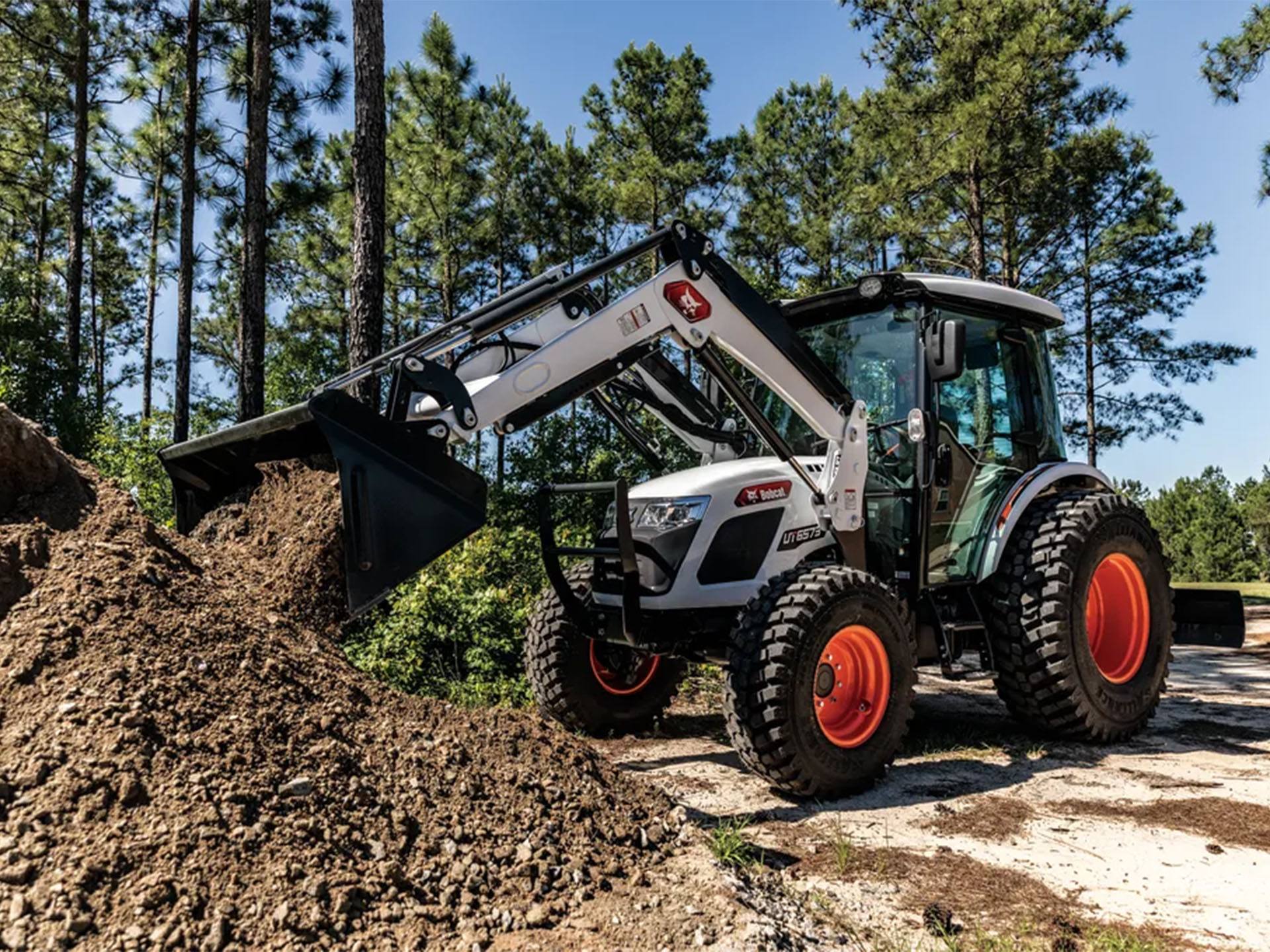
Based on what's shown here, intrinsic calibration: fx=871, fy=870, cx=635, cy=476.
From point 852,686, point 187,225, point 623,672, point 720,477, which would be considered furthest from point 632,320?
point 187,225

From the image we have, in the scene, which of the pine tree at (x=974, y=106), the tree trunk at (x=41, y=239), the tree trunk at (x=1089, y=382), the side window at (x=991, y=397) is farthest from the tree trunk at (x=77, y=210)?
the tree trunk at (x=1089, y=382)

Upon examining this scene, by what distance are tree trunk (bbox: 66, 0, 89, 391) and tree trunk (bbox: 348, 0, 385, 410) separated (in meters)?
11.9

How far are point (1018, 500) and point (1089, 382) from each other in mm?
16328

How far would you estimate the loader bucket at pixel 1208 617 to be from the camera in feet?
17.9

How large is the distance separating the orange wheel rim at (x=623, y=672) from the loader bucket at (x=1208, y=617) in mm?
3326

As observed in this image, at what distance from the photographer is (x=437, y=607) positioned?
19.8 feet

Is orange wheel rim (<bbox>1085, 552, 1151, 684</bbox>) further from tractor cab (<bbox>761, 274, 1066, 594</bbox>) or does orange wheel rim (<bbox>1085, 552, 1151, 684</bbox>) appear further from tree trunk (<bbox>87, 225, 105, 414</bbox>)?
tree trunk (<bbox>87, 225, 105, 414</bbox>)

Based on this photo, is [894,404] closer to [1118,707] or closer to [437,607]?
[1118,707]

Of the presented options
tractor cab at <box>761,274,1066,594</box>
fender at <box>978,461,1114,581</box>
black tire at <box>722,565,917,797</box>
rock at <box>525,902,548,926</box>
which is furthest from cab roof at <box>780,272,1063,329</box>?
rock at <box>525,902,548,926</box>

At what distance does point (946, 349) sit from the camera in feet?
Answer: 14.1

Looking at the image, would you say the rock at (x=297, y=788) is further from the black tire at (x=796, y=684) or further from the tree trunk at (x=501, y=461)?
the tree trunk at (x=501, y=461)

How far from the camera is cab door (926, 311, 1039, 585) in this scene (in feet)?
15.6

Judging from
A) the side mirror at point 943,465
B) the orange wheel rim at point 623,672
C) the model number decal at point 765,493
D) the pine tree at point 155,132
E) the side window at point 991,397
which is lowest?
the orange wheel rim at point 623,672

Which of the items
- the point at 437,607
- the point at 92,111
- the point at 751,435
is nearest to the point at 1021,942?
the point at 751,435
